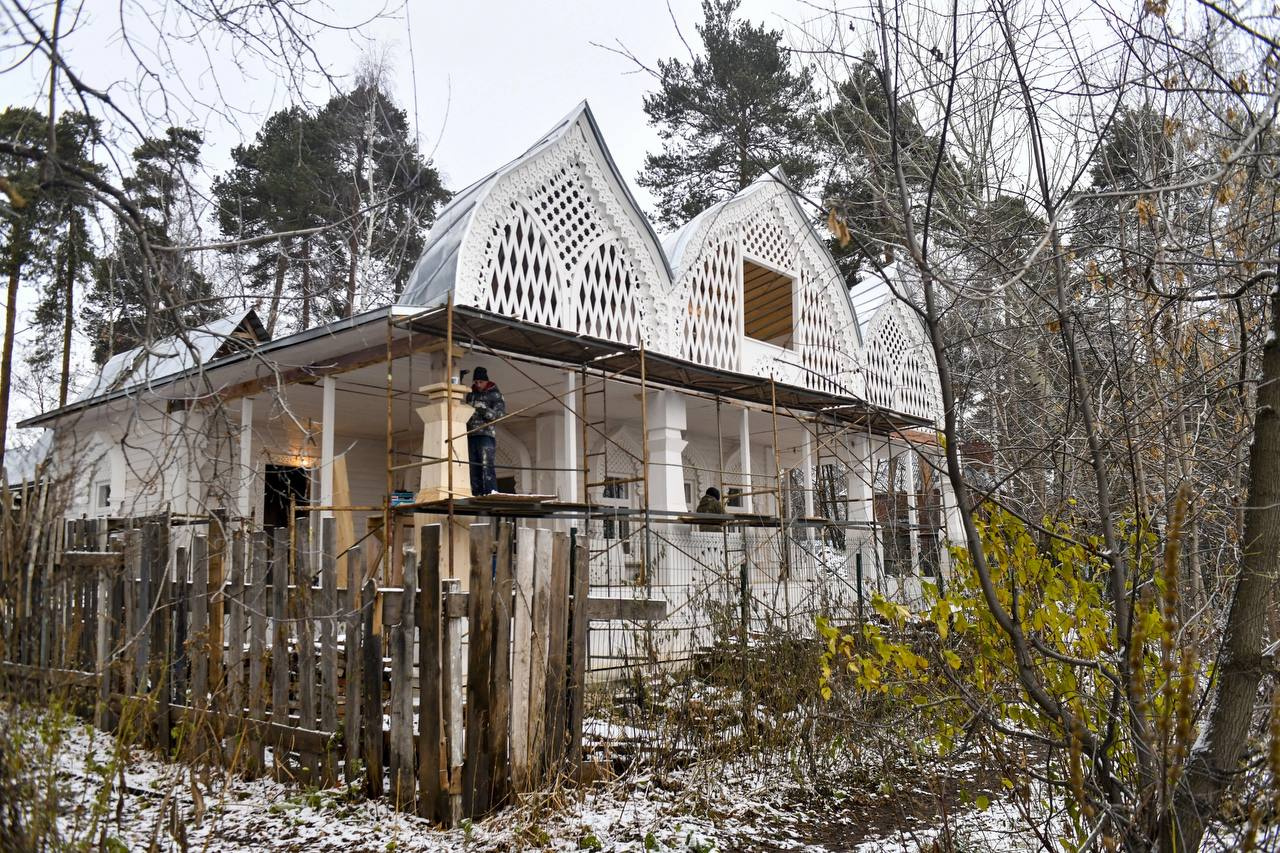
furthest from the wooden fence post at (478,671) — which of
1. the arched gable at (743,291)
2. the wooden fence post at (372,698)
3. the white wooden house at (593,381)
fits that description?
the arched gable at (743,291)

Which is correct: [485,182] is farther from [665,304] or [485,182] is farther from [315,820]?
[315,820]

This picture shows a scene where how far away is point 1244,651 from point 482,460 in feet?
29.9

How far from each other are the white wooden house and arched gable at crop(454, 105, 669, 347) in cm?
3

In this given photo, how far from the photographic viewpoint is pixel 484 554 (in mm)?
5129

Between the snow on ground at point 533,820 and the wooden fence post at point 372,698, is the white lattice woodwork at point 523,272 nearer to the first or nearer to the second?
the wooden fence post at point 372,698

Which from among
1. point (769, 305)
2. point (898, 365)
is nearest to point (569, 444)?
point (769, 305)

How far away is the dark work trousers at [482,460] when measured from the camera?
36.8 feet

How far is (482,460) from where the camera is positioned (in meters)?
11.3

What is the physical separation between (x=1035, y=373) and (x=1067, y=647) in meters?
3.94

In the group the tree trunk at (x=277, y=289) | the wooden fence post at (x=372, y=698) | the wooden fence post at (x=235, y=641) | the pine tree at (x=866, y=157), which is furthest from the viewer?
the tree trunk at (x=277, y=289)

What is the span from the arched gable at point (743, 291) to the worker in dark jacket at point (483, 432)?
375cm

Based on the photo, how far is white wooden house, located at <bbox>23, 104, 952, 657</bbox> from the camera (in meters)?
10.5

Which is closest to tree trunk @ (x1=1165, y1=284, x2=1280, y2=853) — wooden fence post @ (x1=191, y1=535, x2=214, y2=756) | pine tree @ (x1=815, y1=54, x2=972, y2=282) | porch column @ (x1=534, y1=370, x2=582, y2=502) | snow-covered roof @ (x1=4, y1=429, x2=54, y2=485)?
pine tree @ (x1=815, y1=54, x2=972, y2=282)

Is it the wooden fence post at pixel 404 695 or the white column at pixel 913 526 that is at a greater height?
the white column at pixel 913 526
